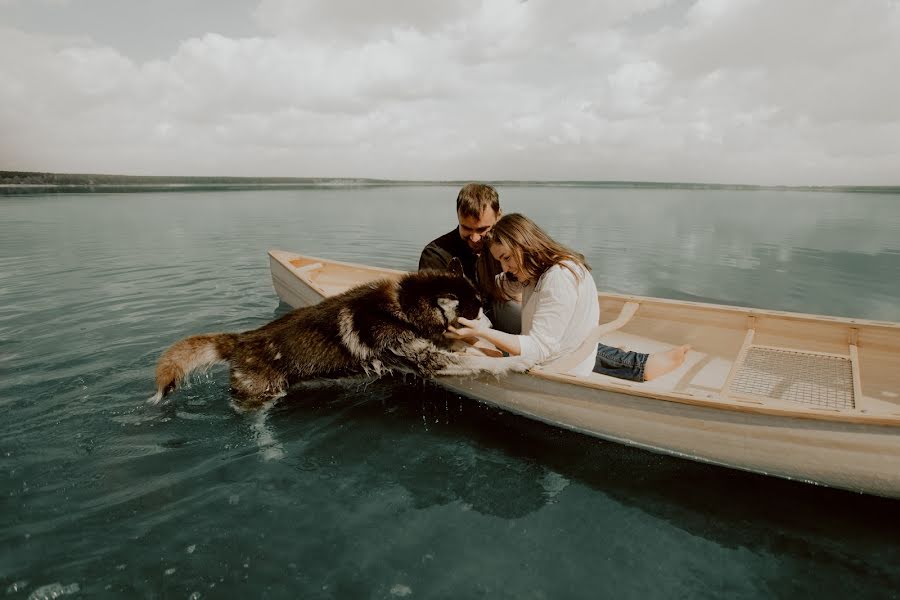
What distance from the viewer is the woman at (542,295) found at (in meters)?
4.12

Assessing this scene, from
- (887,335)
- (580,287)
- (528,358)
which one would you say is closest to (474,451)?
(528,358)

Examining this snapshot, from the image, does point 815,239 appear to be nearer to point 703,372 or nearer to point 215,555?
point 703,372

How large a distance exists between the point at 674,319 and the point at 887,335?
2233 mm

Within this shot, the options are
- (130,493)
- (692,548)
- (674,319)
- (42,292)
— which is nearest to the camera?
(692,548)

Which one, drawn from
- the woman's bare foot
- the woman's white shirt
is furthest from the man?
the woman's bare foot

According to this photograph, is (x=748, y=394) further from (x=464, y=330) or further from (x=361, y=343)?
(x=361, y=343)

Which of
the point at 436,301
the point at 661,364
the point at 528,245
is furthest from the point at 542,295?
the point at 661,364

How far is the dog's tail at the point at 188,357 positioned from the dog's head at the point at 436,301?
1.81 metres

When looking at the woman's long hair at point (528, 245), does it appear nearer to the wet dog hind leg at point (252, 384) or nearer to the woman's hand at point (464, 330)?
the woman's hand at point (464, 330)

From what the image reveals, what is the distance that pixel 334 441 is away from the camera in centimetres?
500

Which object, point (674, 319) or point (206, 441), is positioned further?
point (674, 319)

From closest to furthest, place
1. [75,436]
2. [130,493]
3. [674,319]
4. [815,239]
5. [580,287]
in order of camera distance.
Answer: [130,493]
[580,287]
[75,436]
[674,319]
[815,239]

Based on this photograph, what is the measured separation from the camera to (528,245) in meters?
4.10

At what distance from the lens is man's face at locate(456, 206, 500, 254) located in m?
5.59
